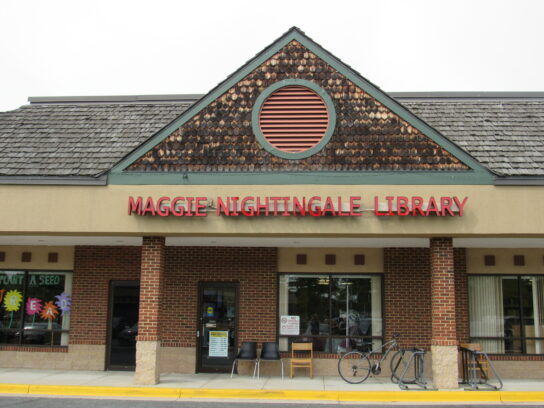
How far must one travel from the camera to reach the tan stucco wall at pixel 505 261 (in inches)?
618

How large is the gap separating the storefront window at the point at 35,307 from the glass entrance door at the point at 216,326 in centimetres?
376

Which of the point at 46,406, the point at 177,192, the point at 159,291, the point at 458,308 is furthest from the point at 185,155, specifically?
the point at 458,308

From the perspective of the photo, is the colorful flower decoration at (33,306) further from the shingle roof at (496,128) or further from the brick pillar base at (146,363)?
the shingle roof at (496,128)

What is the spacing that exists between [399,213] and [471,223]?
1.61 metres

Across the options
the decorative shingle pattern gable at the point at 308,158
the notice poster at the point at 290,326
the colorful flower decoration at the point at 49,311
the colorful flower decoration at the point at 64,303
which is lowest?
the notice poster at the point at 290,326

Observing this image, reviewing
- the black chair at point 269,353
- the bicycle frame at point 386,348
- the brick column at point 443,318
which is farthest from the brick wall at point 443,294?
the black chair at point 269,353

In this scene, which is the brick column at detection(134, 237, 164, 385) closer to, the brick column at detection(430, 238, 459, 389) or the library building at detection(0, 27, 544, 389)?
the library building at detection(0, 27, 544, 389)

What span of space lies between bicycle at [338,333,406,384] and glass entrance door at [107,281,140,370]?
5.68 meters

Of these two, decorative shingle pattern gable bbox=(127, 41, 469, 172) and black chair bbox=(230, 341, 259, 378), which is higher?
decorative shingle pattern gable bbox=(127, 41, 469, 172)

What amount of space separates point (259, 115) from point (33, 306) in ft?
27.9

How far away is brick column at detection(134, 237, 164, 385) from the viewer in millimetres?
13180

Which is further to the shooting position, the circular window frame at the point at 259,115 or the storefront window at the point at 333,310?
the storefront window at the point at 333,310

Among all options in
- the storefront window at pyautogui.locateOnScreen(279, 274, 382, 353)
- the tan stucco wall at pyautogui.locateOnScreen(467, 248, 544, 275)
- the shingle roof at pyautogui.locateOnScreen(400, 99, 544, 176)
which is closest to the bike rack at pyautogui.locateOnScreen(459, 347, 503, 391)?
the storefront window at pyautogui.locateOnScreen(279, 274, 382, 353)

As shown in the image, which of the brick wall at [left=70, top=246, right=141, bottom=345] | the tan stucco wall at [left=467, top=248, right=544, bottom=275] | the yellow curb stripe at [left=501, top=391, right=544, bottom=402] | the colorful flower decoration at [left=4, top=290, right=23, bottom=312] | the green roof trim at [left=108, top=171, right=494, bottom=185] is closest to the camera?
the yellow curb stripe at [left=501, top=391, right=544, bottom=402]
